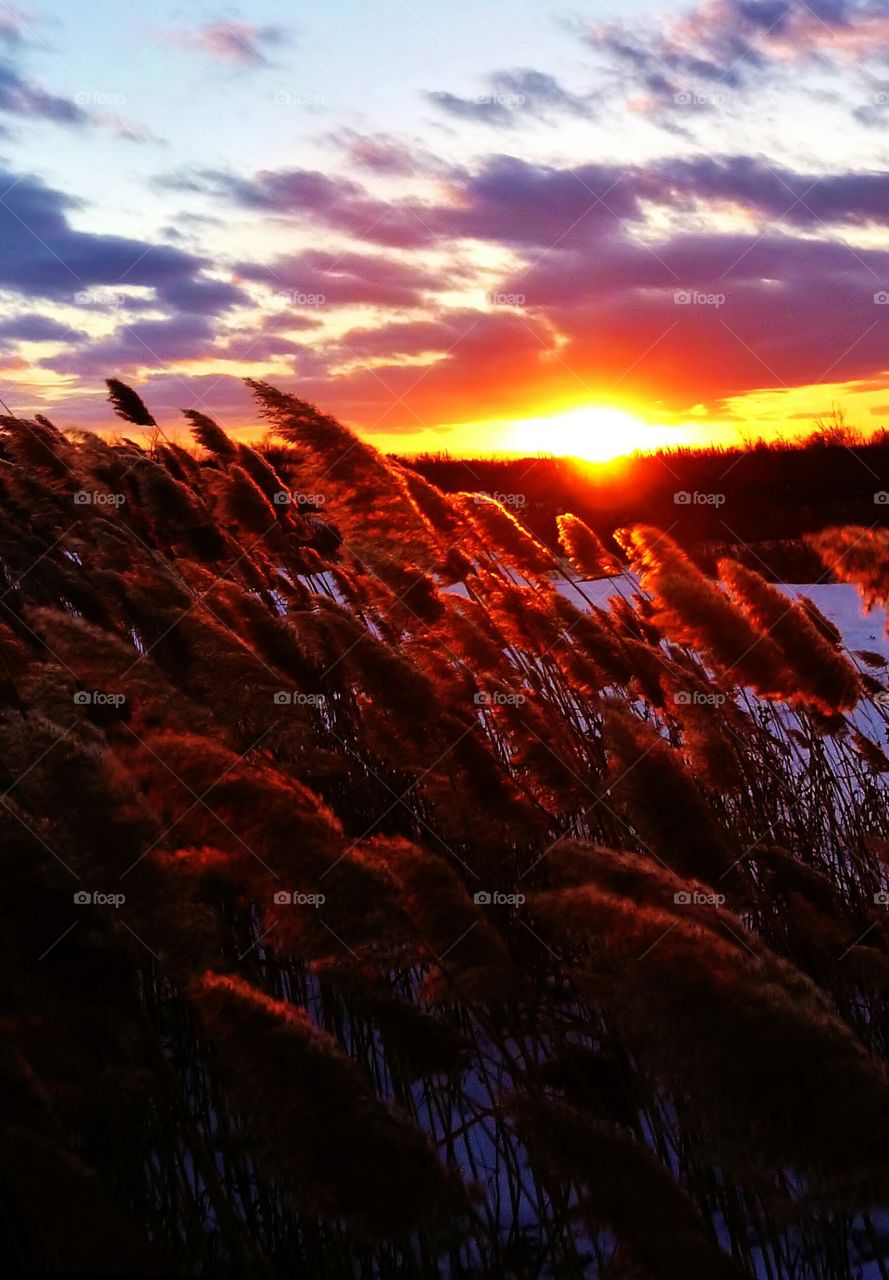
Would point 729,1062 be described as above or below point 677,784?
below

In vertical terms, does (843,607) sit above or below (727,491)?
below

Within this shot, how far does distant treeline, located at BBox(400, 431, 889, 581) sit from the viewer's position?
1875 centimetres

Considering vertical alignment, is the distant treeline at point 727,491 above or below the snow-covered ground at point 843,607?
above

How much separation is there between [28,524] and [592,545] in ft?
10.6

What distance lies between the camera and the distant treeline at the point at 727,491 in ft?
61.5

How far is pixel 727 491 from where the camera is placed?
19969 mm

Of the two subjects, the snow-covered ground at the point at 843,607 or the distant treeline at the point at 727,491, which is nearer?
the snow-covered ground at the point at 843,607

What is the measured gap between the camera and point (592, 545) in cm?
545

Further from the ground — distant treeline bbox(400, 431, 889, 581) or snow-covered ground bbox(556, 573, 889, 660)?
distant treeline bbox(400, 431, 889, 581)

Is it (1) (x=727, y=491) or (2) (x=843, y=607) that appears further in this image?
(1) (x=727, y=491)

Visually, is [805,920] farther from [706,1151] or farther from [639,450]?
[639,450]

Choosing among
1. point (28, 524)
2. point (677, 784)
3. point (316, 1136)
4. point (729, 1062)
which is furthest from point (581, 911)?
point (28, 524)

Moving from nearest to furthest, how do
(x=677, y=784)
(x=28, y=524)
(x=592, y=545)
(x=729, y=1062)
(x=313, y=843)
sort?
(x=729, y=1062) < (x=313, y=843) < (x=677, y=784) < (x=592, y=545) < (x=28, y=524)

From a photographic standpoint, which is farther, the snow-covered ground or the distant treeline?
the distant treeline
